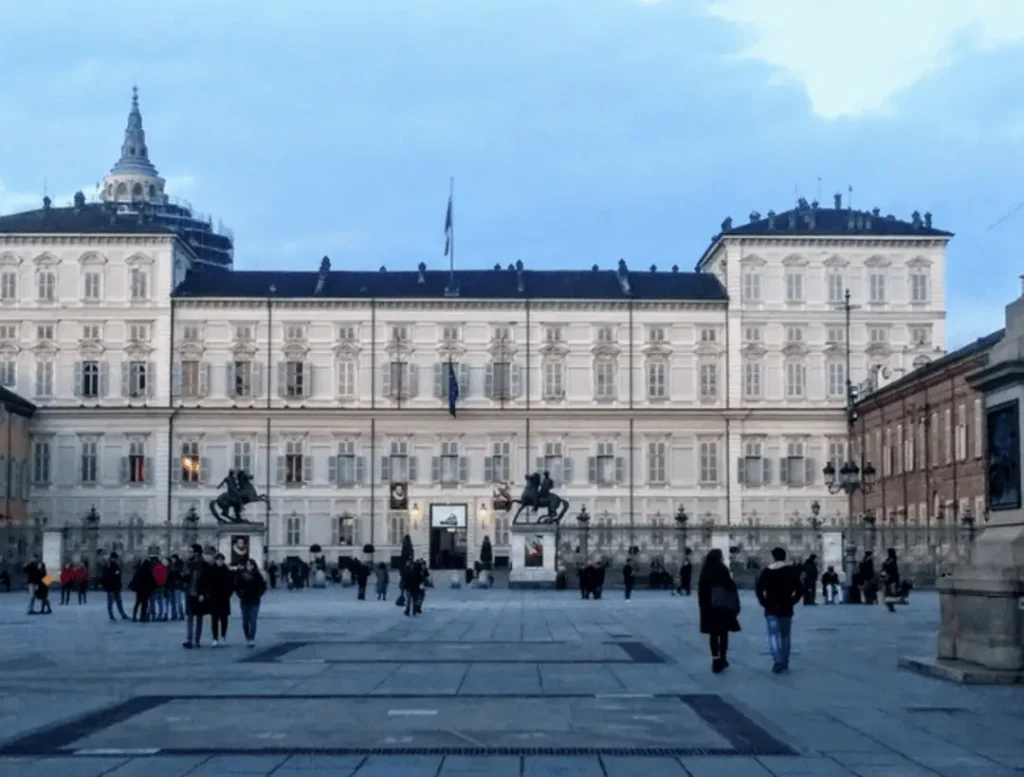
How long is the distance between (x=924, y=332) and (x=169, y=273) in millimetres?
36800

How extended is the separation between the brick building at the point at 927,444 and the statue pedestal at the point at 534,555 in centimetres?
1191

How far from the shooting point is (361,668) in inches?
827

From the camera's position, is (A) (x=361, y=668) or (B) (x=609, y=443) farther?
(B) (x=609, y=443)

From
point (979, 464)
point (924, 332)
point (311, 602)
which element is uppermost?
point (924, 332)

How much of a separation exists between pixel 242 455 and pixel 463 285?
14.0 m

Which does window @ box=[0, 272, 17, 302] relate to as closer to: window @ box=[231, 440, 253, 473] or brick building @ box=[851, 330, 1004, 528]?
window @ box=[231, 440, 253, 473]

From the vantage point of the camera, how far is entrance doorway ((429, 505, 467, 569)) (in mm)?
81625

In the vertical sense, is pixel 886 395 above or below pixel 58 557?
above

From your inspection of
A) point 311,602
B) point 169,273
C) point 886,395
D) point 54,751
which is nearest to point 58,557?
point 311,602

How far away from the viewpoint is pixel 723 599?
64.2ft

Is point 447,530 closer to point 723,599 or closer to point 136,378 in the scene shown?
point 136,378

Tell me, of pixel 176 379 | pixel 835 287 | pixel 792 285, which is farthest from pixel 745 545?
pixel 176 379

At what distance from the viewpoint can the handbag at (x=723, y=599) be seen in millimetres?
19562

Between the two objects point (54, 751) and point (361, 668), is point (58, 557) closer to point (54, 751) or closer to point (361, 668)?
point (361, 668)
